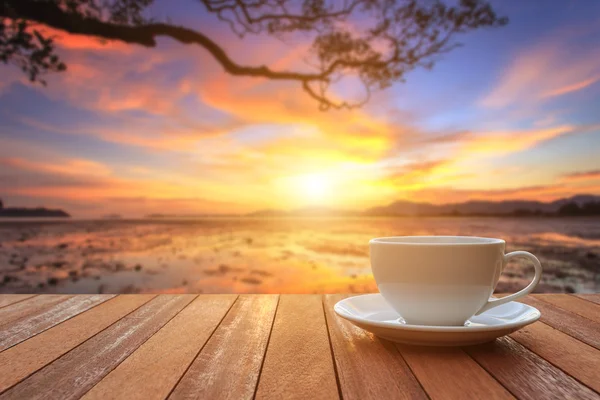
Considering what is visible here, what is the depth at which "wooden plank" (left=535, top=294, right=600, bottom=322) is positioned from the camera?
1.02 m

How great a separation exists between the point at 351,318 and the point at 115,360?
0.35 m

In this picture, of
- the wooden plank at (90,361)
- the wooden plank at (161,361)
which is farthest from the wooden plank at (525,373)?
the wooden plank at (90,361)

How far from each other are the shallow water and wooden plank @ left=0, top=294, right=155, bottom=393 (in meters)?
2.16

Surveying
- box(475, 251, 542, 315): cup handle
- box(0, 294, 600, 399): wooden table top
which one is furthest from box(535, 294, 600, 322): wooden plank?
box(475, 251, 542, 315): cup handle

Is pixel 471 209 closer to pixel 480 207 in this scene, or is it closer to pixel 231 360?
pixel 480 207

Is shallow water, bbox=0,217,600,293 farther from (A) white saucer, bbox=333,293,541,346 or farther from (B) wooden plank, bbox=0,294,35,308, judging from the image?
(A) white saucer, bbox=333,293,541,346

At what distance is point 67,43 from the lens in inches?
145

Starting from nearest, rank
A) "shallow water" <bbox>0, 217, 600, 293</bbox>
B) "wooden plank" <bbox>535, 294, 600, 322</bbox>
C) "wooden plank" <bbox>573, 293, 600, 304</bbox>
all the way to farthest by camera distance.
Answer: "wooden plank" <bbox>535, 294, 600, 322</bbox>
"wooden plank" <bbox>573, 293, 600, 304</bbox>
"shallow water" <bbox>0, 217, 600, 293</bbox>

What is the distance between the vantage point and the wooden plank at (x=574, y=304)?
1020mm

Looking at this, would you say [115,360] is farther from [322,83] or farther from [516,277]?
[322,83]

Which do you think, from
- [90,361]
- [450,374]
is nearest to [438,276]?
[450,374]

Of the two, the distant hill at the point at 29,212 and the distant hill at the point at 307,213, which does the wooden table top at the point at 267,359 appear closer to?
the distant hill at the point at 307,213

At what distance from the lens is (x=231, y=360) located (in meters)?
0.68

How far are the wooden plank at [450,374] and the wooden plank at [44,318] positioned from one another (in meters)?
0.67
